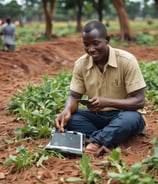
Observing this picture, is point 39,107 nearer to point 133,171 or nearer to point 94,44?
point 94,44

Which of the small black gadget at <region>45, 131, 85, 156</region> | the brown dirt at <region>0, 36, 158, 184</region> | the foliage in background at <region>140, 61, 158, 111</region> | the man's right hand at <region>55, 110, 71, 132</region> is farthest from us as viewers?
the foliage in background at <region>140, 61, 158, 111</region>

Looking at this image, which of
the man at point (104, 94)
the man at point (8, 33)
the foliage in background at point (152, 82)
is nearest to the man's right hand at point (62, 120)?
the man at point (104, 94)

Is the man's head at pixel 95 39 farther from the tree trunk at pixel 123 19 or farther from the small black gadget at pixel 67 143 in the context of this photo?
the tree trunk at pixel 123 19

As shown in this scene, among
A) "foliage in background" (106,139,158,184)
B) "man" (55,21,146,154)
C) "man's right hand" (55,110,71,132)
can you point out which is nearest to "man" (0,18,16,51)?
"man" (55,21,146,154)

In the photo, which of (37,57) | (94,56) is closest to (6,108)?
(94,56)

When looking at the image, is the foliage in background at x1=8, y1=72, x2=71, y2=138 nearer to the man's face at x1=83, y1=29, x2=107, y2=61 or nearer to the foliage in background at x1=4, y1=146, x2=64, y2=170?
the foliage in background at x1=4, y1=146, x2=64, y2=170

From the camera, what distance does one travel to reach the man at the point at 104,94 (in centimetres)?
363

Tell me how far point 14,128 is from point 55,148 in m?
1.26

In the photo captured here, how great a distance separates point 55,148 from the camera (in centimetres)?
356

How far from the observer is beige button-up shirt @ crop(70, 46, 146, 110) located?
370 centimetres

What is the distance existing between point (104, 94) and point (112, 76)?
0.20m

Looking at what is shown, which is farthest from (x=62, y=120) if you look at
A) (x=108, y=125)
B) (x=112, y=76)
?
(x=112, y=76)

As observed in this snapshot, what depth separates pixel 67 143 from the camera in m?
3.61

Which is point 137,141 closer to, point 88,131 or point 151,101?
point 88,131
